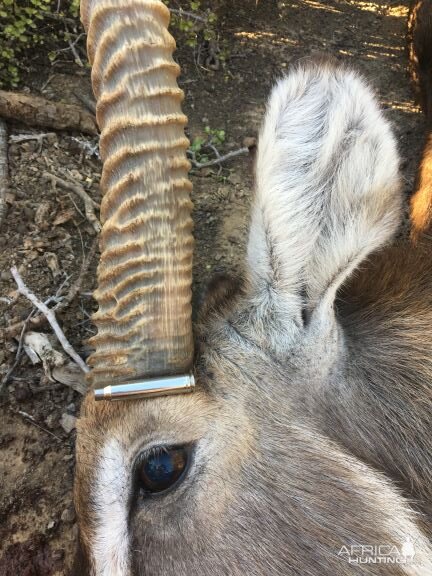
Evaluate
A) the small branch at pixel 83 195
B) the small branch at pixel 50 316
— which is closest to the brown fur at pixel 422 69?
the small branch at pixel 83 195

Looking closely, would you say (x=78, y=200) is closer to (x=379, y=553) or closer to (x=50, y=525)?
(x=50, y=525)

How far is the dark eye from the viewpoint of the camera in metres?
1.92

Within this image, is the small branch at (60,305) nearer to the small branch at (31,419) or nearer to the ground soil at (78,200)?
the ground soil at (78,200)

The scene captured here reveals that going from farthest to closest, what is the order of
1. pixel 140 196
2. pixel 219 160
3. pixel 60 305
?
pixel 219 160 < pixel 60 305 < pixel 140 196

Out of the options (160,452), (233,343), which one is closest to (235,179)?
(233,343)

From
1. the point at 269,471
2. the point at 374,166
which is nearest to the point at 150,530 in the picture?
the point at 269,471

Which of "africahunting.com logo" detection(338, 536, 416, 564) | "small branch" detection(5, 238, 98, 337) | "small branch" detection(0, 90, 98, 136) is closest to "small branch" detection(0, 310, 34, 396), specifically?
"small branch" detection(5, 238, 98, 337)

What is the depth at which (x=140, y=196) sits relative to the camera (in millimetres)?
1723

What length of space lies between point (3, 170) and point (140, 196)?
246cm

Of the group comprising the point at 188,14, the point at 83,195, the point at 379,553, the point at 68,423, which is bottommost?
the point at 68,423

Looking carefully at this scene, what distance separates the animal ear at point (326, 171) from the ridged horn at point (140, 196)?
29 centimetres

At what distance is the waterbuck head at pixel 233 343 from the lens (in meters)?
1.72

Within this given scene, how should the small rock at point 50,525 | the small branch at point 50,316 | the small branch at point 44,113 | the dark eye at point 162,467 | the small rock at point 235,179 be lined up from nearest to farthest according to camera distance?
the dark eye at point 162,467 → the small rock at point 50,525 → the small branch at point 50,316 → the small branch at point 44,113 → the small rock at point 235,179

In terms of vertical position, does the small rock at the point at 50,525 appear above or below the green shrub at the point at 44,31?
below
